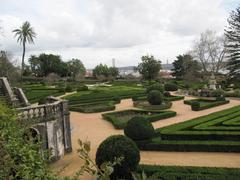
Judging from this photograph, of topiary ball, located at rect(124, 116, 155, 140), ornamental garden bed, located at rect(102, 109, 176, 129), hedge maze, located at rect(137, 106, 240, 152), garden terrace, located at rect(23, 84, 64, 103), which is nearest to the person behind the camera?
hedge maze, located at rect(137, 106, 240, 152)

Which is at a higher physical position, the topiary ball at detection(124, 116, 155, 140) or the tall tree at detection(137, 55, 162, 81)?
the tall tree at detection(137, 55, 162, 81)

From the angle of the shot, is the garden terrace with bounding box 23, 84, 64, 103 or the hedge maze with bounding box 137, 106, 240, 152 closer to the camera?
the hedge maze with bounding box 137, 106, 240, 152

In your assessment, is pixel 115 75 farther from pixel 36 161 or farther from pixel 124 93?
pixel 36 161

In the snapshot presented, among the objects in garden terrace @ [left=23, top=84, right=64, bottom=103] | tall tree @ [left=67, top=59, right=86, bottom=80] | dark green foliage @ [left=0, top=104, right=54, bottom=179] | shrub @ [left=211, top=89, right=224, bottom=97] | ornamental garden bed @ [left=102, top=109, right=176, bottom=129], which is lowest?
ornamental garden bed @ [left=102, top=109, right=176, bottom=129]

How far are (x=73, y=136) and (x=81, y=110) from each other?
1042 cm

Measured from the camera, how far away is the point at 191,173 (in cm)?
1228

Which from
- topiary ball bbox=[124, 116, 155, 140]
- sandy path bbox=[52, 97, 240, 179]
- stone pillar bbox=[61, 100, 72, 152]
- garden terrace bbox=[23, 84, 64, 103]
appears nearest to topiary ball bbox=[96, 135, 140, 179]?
sandy path bbox=[52, 97, 240, 179]

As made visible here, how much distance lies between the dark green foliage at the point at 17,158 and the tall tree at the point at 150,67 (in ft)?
203

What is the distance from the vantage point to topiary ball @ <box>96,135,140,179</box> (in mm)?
12336

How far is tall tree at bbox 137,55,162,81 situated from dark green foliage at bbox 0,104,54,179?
61955mm

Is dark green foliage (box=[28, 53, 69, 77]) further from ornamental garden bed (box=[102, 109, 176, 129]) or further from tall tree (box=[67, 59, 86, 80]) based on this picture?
ornamental garden bed (box=[102, 109, 176, 129])

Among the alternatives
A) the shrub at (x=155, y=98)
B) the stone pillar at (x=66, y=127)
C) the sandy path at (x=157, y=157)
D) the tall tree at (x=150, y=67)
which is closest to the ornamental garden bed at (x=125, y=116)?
the sandy path at (x=157, y=157)

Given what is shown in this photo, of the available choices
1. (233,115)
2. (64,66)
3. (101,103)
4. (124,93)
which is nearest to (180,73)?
(64,66)

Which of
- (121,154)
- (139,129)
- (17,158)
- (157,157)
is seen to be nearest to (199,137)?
(157,157)
